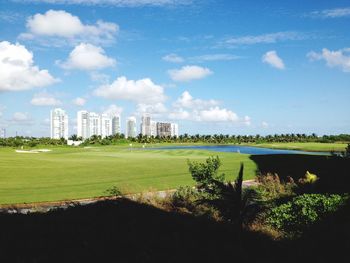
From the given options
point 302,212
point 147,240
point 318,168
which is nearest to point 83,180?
point 302,212

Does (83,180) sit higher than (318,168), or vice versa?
(318,168)

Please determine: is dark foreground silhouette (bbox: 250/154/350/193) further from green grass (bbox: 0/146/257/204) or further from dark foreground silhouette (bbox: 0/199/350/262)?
dark foreground silhouette (bbox: 0/199/350/262)

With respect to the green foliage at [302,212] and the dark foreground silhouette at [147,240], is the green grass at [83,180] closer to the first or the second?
the green foliage at [302,212]

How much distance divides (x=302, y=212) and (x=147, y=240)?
8003 mm

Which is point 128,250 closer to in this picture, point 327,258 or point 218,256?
point 218,256

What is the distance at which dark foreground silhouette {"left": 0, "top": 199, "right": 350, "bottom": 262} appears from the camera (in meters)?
9.79

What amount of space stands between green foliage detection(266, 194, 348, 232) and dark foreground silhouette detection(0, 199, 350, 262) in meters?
0.60

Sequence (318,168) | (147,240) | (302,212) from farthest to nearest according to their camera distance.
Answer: (318,168), (302,212), (147,240)

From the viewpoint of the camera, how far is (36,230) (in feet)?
39.5

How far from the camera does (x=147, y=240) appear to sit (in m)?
11.6

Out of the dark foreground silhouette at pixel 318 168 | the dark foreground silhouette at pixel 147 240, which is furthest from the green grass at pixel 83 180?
the dark foreground silhouette at pixel 147 240

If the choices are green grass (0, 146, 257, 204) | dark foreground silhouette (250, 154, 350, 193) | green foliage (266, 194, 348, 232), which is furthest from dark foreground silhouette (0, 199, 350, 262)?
dark foreground silhouette (250, 154, 350, 193)

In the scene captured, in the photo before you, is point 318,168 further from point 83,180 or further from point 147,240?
point 147,240

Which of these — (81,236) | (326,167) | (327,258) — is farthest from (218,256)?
(326,167)
